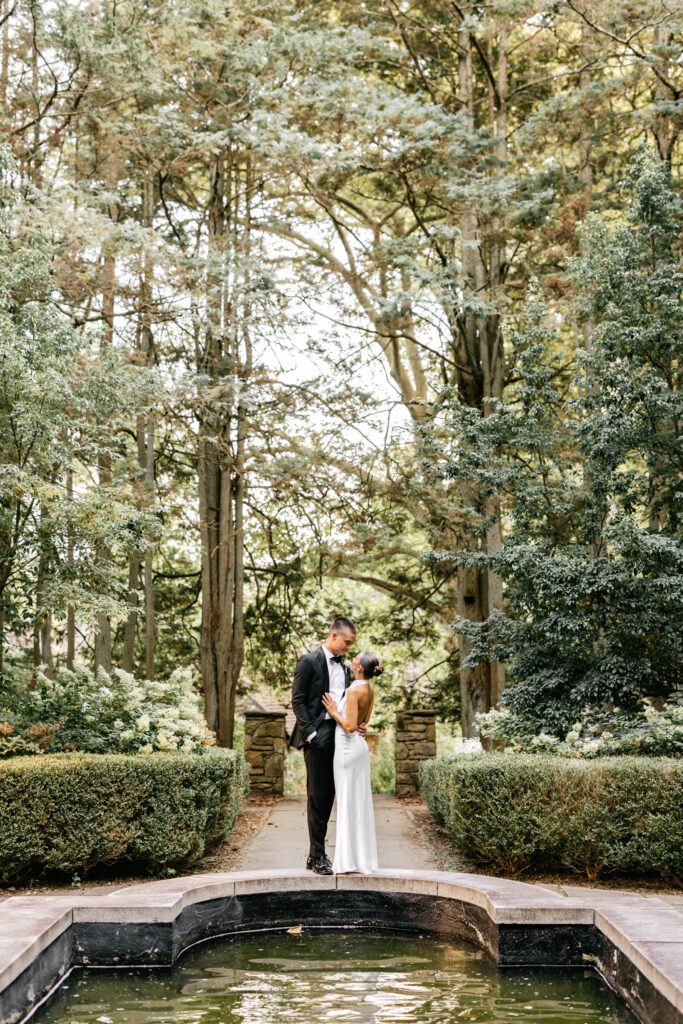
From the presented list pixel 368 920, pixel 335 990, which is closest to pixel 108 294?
pixel 368 920

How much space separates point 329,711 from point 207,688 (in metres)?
7.07

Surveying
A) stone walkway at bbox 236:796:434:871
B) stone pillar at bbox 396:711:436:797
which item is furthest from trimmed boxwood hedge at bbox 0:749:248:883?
stone pillar at bbox 396:711:436:797

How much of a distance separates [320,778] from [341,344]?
9315mm

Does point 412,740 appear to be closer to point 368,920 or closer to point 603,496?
point 603,496

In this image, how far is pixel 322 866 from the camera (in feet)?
22.4

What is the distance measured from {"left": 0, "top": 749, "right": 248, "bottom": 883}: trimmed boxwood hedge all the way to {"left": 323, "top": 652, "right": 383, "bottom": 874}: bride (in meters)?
1.33

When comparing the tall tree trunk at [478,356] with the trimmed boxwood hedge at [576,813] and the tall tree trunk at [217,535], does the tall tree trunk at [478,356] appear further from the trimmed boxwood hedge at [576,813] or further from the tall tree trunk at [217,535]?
the trimmed boxwood hedge at [576,813]

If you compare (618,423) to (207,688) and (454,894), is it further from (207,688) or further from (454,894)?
(207,688)

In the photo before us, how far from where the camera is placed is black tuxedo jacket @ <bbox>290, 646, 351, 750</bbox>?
6.94 metres

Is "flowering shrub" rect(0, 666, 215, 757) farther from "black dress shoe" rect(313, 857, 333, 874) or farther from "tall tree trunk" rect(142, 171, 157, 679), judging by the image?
"tall tree trunk" rect(142, 171, 157, 679)

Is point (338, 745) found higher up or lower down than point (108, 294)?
lower down

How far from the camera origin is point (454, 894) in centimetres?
627

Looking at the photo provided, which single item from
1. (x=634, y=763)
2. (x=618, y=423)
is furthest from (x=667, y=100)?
(x=634, y=763)

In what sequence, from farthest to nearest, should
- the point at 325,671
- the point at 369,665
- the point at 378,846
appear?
the point at 378,846 < the point at 325,671 < the point at 369,665
